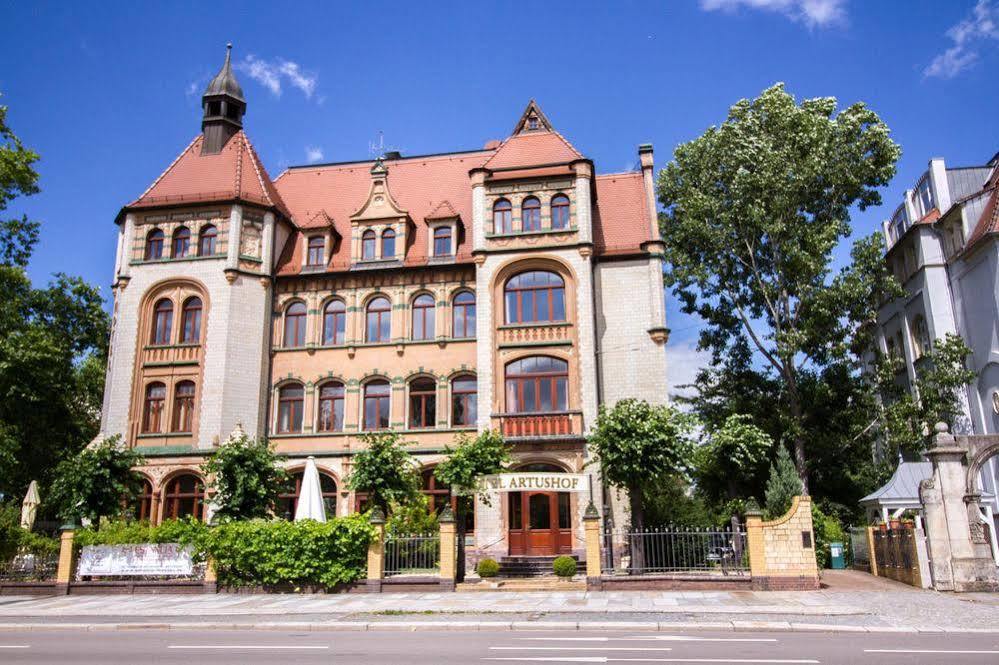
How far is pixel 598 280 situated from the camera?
29.7 m

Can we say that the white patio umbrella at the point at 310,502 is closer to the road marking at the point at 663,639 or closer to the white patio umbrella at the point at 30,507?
the white patio umbrella at the point at 30,507

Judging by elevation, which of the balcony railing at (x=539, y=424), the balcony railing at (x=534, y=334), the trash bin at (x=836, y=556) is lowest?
the trash bin at (x=836, y=556)

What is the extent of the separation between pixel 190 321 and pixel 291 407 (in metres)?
5.24

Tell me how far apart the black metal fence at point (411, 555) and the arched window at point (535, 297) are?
10042 mm

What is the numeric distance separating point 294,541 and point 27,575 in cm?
846

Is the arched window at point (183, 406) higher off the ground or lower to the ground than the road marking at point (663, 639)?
higher

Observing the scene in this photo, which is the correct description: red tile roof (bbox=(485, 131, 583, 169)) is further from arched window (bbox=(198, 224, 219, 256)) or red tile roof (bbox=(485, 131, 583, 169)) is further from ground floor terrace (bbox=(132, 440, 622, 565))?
arched window (bbox=(198, 224, 219, 256))

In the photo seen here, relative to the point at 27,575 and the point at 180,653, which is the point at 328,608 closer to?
the point at 180,653

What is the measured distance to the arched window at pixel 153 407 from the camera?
2944 centimetres

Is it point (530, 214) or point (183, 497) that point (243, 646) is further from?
point (530, 214)

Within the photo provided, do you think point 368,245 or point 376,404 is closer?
point 376,404

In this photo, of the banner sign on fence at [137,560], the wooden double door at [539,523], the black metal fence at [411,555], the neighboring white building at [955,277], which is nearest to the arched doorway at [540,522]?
the wooden double door at [539,523]

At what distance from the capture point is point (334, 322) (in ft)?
102

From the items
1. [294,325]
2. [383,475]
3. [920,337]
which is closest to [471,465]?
[383,475]
